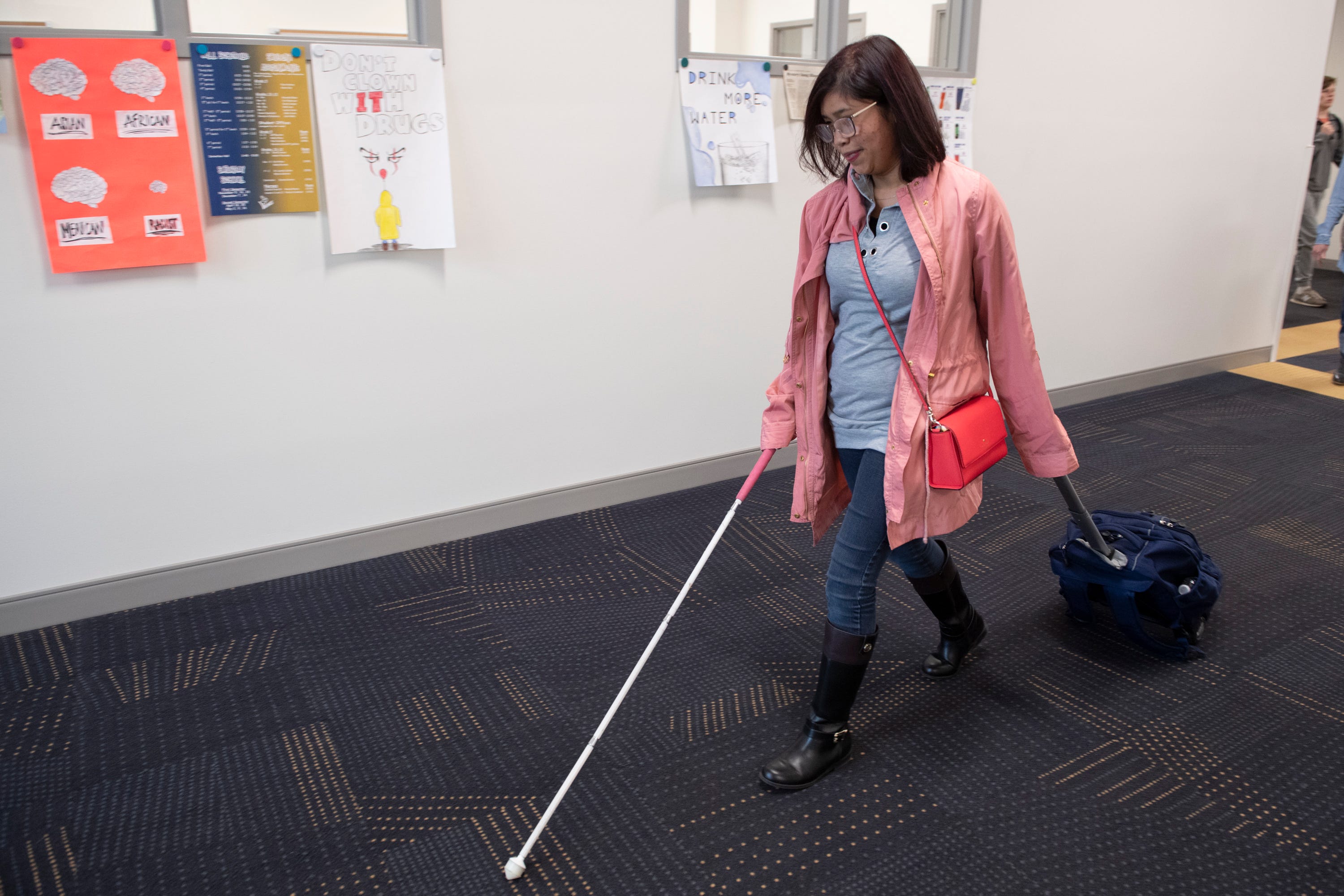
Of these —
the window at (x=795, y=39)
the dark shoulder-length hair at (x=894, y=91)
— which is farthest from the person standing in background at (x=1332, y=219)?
the dark shoulder-length hair at (x=894, y=91)

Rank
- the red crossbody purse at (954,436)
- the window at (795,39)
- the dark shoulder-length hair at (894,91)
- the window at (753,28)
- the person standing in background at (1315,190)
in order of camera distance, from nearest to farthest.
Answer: the dark shoulder-length hair at (894,91) → the red crossbody purse at (954,436) → the window at (753,28) → the window at (795,39) → the person standing in background at (1315,190)

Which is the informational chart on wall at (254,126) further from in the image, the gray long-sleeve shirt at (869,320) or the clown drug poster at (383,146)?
the gray long-sleeve shirt at (869,320)

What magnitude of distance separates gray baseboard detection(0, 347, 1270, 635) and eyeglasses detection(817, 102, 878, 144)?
1.79 meters

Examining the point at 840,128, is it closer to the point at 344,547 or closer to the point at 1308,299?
the point at 344,547

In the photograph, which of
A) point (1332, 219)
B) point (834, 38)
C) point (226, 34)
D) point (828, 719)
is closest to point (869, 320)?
point (828, 719)

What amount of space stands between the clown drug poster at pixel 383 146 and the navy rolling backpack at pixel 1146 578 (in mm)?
1929

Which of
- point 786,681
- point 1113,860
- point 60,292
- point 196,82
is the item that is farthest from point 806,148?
point 60,292

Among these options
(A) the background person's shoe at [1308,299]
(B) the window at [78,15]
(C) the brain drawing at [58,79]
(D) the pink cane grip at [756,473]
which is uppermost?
(B) the window at [78,15]

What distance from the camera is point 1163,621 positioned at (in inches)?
93.2

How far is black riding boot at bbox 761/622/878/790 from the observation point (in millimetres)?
1876

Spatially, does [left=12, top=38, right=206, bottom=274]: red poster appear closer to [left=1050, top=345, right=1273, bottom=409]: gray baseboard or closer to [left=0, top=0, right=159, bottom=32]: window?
[left=0, top=0, right=159, bottom=32]: window

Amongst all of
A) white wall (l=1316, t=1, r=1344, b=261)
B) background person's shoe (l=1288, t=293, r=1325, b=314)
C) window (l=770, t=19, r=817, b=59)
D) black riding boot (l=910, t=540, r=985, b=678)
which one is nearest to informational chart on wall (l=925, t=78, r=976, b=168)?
window (l=770, t=19, r=817, b=59)

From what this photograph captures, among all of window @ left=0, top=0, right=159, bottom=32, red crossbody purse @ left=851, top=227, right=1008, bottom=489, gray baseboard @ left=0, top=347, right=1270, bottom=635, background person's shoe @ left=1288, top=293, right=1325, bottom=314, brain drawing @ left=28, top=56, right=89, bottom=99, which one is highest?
window @ left=0, top=0, right=159, bottom=32

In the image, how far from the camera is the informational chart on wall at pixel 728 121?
123 inches
